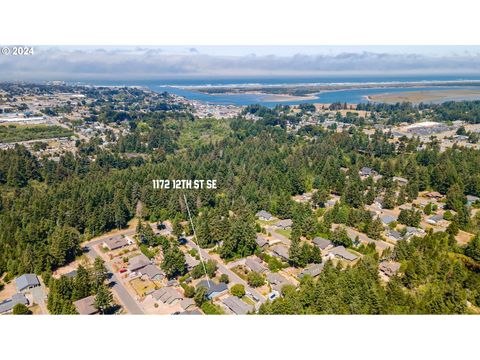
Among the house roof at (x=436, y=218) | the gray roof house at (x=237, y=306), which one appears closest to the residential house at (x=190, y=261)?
the gray roof house at (x=237, y=306)

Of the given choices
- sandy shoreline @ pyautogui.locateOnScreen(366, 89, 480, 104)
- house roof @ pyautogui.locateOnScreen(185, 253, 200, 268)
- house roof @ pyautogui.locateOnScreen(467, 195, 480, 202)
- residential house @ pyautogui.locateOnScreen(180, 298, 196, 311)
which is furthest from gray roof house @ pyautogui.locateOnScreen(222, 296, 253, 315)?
sandy shoreline @ pyautogui.locateOnScreen(366, 89, 480, 104)

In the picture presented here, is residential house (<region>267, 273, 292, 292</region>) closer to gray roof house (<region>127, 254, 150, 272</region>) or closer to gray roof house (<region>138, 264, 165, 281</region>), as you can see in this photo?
gray roof house (<region>138, 264, 165, 281</region>)

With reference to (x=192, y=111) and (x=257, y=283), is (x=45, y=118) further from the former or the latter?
(x=257, y=283)

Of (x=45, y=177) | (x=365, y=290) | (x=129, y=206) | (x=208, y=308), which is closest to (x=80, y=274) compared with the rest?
(x=208, y=308)

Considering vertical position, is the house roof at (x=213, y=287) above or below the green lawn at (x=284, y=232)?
below

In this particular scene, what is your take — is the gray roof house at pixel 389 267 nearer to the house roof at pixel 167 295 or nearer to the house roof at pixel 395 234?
the house roof at pixel 395 234
